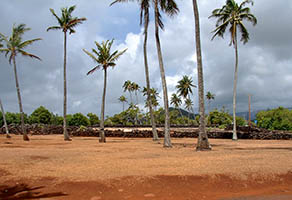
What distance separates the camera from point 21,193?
18.8 feet

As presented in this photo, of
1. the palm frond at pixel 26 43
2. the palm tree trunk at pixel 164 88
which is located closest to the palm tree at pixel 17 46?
the palm frond at pixel 26 43

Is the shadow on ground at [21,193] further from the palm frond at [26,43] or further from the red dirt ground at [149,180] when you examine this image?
the palm frond at [26,43]

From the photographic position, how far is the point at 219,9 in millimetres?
26344

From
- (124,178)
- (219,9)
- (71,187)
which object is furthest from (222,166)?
(219,9)

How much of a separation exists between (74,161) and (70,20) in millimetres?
19982

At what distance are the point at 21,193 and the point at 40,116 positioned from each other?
234 ft

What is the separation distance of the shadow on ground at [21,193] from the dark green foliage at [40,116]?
69098 millimetres

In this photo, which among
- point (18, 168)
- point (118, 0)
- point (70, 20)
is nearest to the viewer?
point (18, 168)

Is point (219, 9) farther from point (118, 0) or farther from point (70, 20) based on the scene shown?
point (70, 20)

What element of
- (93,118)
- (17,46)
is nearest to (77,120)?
(93,118)

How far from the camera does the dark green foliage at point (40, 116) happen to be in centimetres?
7006

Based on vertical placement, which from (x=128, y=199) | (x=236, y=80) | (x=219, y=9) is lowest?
(x=128, y=199)

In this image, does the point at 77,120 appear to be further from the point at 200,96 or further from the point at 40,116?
the point at 200,96

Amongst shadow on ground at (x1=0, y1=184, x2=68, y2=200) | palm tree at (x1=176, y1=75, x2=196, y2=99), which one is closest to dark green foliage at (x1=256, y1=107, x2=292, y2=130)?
palm tree at (x1=176, y1=75, x2=196, y2=99)
